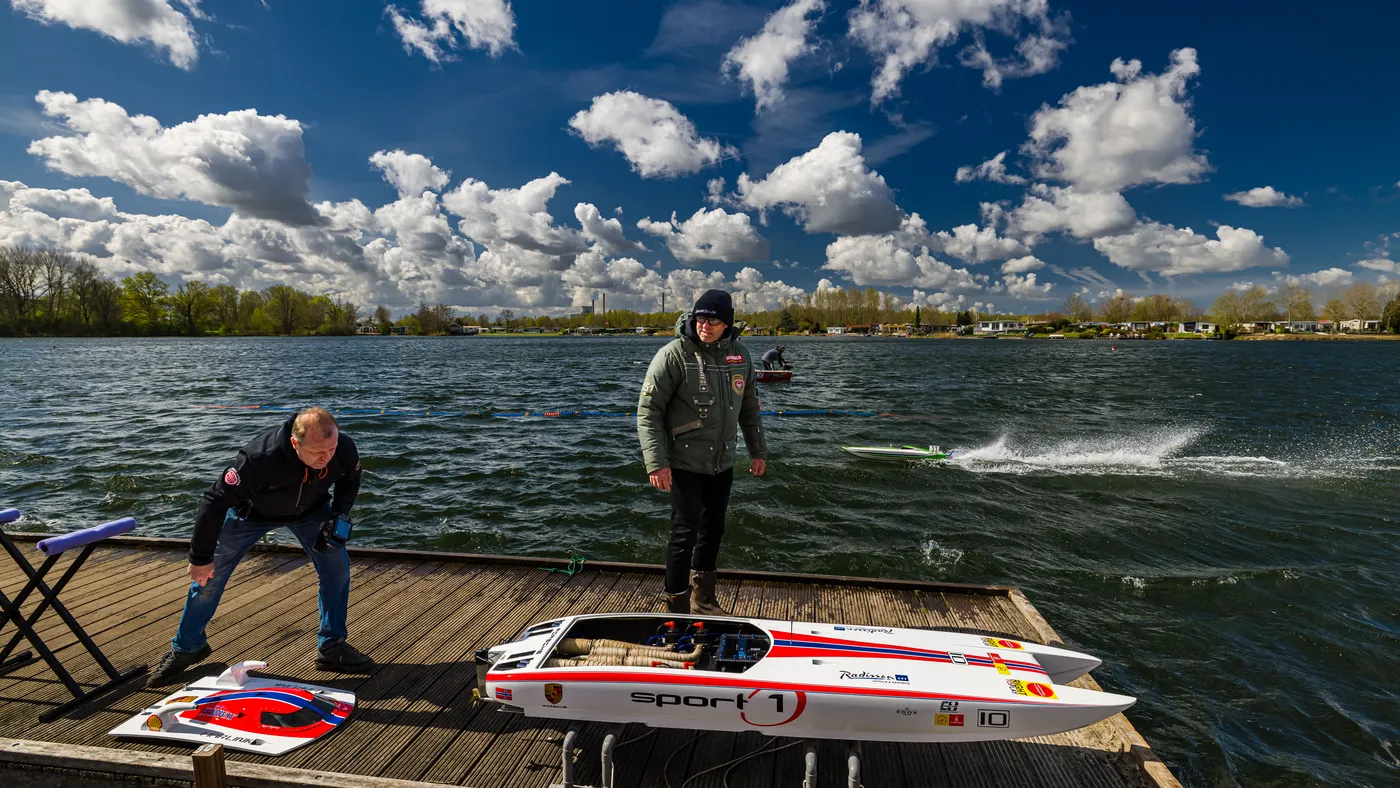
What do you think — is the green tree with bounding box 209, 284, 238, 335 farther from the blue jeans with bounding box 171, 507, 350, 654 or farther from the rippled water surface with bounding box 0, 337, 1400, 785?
the blue jeans with bounding box 171, 507, 350, 654

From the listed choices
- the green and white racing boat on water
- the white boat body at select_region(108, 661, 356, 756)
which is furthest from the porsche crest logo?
the green and white racing boat on water

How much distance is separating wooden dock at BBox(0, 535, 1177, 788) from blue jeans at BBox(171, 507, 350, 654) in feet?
1.15

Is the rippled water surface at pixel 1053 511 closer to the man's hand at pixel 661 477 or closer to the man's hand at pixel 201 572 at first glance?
the man's hand at pixel 661 477

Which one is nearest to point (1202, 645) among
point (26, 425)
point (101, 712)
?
point (101, 712)

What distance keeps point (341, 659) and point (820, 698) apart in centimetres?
374

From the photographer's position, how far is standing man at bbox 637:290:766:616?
15.9ft

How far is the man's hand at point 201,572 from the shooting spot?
13.9ft

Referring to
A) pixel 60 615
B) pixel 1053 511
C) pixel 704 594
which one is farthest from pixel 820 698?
pixel 1053 511

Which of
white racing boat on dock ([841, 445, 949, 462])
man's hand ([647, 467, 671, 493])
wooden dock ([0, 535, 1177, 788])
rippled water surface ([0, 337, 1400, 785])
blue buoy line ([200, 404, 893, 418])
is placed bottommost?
rippled water surface ([0, 337, 1400, 785])

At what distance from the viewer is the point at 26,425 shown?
23.9 metres

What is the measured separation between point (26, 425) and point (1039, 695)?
114 ft

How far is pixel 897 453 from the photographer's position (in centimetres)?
1814

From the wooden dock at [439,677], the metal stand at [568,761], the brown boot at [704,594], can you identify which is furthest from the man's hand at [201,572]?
the brown boot at [704,594]

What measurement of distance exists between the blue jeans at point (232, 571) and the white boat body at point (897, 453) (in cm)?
1553
